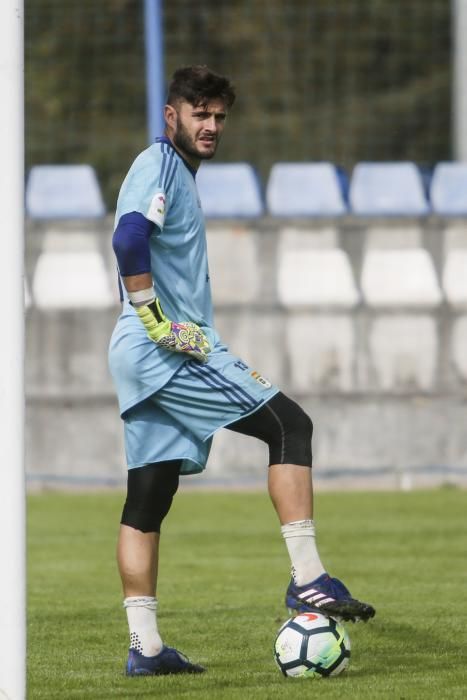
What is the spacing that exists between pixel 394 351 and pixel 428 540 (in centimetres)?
379

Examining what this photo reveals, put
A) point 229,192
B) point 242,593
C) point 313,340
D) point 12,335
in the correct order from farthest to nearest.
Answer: point 229,192
point 313,340
point 242,593
point 12,335

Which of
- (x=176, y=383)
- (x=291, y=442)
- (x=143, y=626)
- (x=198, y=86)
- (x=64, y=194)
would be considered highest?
(x=198, y=86)

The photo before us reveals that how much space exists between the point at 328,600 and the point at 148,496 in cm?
Answer: 69

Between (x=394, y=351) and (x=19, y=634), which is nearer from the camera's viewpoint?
(x=19, y=634)

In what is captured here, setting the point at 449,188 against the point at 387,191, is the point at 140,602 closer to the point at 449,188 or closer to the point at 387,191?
the point at 387,191

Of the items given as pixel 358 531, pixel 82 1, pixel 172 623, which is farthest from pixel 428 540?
pixel 82 1

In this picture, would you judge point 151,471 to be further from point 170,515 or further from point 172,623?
point 170,515

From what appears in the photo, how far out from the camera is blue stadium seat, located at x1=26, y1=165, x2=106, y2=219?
13711 mm

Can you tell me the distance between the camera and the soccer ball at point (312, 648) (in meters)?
5.43

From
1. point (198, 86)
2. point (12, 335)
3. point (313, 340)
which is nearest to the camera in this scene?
point (12, 335)

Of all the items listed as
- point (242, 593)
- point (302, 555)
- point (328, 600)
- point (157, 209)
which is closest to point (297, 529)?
point (302, 555)

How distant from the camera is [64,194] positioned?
1384 centimetres

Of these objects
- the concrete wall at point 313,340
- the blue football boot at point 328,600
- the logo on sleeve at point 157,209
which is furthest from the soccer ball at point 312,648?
the concrete wall at point 313,340

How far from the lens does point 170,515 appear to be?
11602 millimetres
